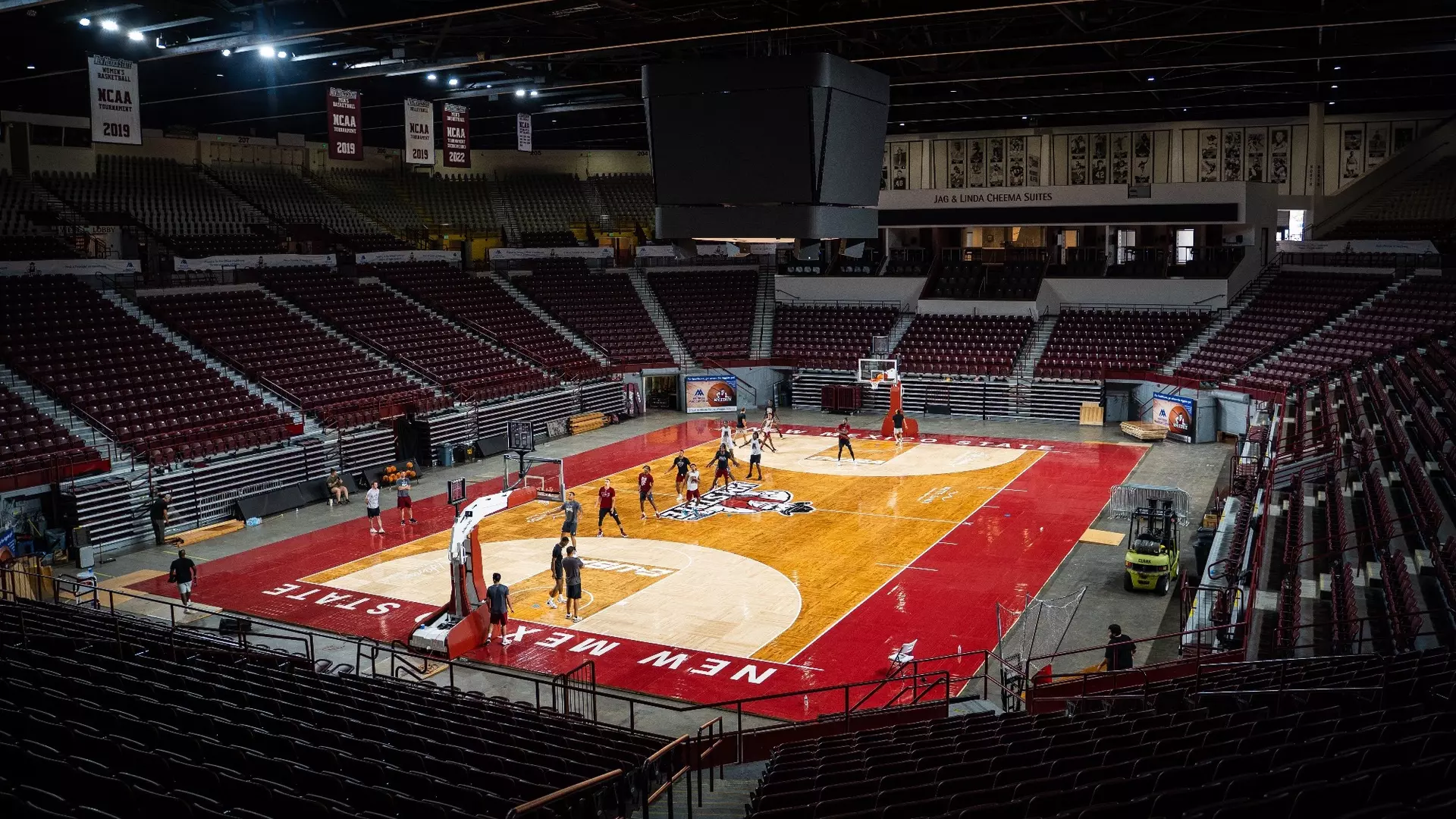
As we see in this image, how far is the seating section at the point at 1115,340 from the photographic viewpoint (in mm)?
42281

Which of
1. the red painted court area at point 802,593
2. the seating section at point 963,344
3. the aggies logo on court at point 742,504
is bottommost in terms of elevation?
the red painted court area at point 802,593

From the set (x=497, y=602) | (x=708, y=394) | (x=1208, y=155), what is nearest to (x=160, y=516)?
(x=497, y=602)

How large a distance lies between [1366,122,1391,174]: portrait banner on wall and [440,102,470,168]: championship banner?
37951 mm

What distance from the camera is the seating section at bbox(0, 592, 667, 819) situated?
327 inches

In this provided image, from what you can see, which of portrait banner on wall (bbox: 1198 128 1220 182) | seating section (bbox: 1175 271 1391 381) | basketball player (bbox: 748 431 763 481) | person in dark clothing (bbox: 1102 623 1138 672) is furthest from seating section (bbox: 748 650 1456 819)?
portrait banner on wall (bbox: 1198 128 1220 182)

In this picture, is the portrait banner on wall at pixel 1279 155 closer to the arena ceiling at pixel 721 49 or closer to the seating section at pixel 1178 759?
the arena ceiling at pixel 721 49

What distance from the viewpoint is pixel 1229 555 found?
1930 centimetres

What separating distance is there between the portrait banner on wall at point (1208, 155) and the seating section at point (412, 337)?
100ft

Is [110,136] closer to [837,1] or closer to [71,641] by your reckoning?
[71,641]

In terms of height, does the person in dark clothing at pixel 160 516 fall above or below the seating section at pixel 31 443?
below

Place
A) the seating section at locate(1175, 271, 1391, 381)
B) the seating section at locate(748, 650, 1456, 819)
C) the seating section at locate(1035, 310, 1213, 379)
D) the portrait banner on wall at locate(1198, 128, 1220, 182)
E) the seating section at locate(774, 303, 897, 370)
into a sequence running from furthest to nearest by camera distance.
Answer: the portrait banner on wall at locate(1198, 128, 1220, 182)
the seating section at locate(774, 303, 897, 370)
the seating section at locate(1035, 310, 1213, 379)
the seating section at locate(1175, 271, 1391, 381)
the seating section at locate(748, 650, 1456, 819)

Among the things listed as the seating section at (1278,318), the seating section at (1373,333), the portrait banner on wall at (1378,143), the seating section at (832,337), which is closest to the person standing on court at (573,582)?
the seating section at (1373,333)

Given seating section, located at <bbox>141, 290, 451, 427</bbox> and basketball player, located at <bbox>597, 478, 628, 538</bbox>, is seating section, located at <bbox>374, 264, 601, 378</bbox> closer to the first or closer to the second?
seating section, located at <bbox>141, 290, 451, 427</bbox>

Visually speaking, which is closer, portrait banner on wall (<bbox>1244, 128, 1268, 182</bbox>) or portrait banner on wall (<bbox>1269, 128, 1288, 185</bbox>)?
portrait banner on wall (<bbox>1269, 128, 1288, 185</bbox>)
